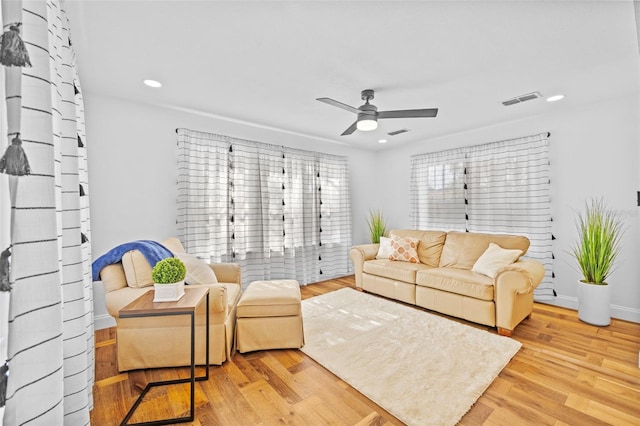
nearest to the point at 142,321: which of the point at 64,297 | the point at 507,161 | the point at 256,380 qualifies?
the point at 256,380

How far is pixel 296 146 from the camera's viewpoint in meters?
4.69

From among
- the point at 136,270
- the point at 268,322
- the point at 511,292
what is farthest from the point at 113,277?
the point at 511,292

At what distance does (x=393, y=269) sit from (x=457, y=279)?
87 centimetres

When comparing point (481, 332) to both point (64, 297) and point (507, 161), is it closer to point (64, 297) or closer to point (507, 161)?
point (507, 161)

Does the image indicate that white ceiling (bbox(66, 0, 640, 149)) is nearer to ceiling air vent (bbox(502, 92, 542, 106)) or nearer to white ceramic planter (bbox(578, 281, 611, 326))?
ceiling air vent (bbox(502, 92, 542, 106))

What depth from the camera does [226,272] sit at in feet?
10.00

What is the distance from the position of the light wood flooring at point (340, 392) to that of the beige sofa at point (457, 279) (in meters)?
0.46

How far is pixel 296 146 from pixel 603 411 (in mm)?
4368

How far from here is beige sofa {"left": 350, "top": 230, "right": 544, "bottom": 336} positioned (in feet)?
9.20

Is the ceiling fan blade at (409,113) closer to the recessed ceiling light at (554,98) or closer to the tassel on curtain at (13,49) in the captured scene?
the recessed ceiling light at (554,98)

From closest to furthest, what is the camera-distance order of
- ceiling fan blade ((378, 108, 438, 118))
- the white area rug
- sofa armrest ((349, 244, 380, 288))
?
the white area rug < ceiling fan blade ((378, 108, 438, 118)) < sofa armrest ((349, 244, 380, 288))

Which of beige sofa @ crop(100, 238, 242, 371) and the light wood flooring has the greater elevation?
beige sofa @ crop(100, 238, 242, 371)

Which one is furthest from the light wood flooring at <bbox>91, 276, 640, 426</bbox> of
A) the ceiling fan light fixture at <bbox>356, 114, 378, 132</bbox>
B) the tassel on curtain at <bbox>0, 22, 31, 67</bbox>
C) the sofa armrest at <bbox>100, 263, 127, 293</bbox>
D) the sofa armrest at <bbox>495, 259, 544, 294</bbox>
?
the ceiling fan light fixture at <bbox>356, 114, 378, 132</bbox>

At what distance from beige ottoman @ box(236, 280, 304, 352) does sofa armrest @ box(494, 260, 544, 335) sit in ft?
6.68
